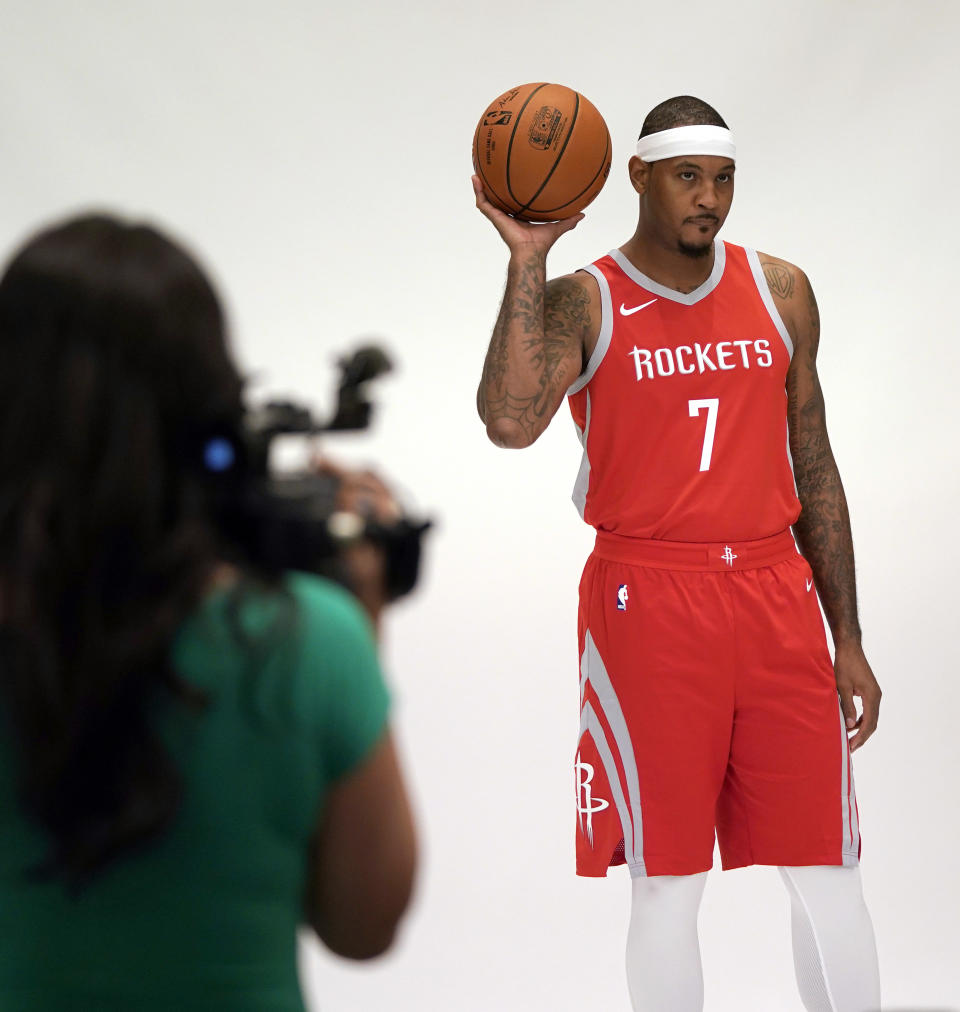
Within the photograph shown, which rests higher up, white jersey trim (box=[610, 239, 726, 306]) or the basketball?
the basketball

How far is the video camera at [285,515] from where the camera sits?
111cm

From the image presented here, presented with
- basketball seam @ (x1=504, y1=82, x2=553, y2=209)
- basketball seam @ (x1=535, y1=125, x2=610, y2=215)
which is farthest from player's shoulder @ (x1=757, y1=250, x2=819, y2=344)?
basketball seam @ (x1=504, y1=82, x2=553, y2=209)

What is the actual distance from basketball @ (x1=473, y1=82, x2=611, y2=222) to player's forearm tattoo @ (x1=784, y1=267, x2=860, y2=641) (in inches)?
15.4

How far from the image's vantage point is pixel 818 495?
2.64m

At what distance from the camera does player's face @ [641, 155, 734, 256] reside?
98.7 inches

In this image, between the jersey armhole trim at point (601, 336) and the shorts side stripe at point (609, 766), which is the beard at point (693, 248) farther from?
the shorts side stripe at point (609, 766)

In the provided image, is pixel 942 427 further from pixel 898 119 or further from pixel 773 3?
pixel 773 3

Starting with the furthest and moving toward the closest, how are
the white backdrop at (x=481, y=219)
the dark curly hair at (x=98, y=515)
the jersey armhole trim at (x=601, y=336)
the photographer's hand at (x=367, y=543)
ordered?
the white backdrop at (x=481, y=219) → the jersey armhole trim at (x=601, y=336) → the photographer's hand at (x=367, y=543) → the dark curly hair at (x=98, y=515)

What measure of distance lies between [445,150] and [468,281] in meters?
0.57

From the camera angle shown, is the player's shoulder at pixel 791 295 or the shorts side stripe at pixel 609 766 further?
the player's shoulder at pixel 791 295

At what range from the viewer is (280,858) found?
1.14 metres

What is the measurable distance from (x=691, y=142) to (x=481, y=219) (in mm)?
3577

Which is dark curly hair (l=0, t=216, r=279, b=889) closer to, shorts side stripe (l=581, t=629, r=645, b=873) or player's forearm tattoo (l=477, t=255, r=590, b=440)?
player's forearm tattoo (l=477, t=255, r=590, b=440)

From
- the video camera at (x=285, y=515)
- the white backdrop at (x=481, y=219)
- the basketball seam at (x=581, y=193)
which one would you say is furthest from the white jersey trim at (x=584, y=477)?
the white backdrop at (x=481, y=219)
